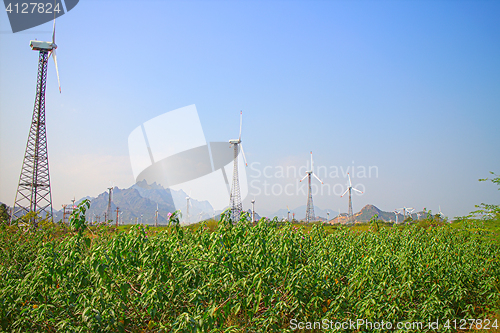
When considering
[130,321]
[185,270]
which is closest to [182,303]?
[185,270]

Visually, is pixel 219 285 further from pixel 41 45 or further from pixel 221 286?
pixel 41 45

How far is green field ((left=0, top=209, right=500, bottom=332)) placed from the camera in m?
5.14

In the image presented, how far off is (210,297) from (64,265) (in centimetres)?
242

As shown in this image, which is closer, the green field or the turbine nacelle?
the green field

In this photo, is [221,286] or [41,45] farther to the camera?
[41,45]

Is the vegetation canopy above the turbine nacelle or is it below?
below

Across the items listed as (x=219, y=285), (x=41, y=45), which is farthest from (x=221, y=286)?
(x=41, y=45)

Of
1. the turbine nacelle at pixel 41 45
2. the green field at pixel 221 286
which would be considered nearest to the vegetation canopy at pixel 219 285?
the green field at pixel 221 286

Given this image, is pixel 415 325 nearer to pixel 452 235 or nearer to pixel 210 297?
pixel 210 297

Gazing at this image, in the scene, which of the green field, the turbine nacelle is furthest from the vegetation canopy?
the turbine nacelle

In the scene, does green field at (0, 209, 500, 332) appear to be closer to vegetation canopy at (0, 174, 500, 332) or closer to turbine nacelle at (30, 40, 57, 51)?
vegetation canopy at (0, 174, 500, 332)

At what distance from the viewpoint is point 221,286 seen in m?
5.70

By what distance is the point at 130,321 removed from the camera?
19.1 feet

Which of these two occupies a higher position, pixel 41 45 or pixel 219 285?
pixel 41 45
